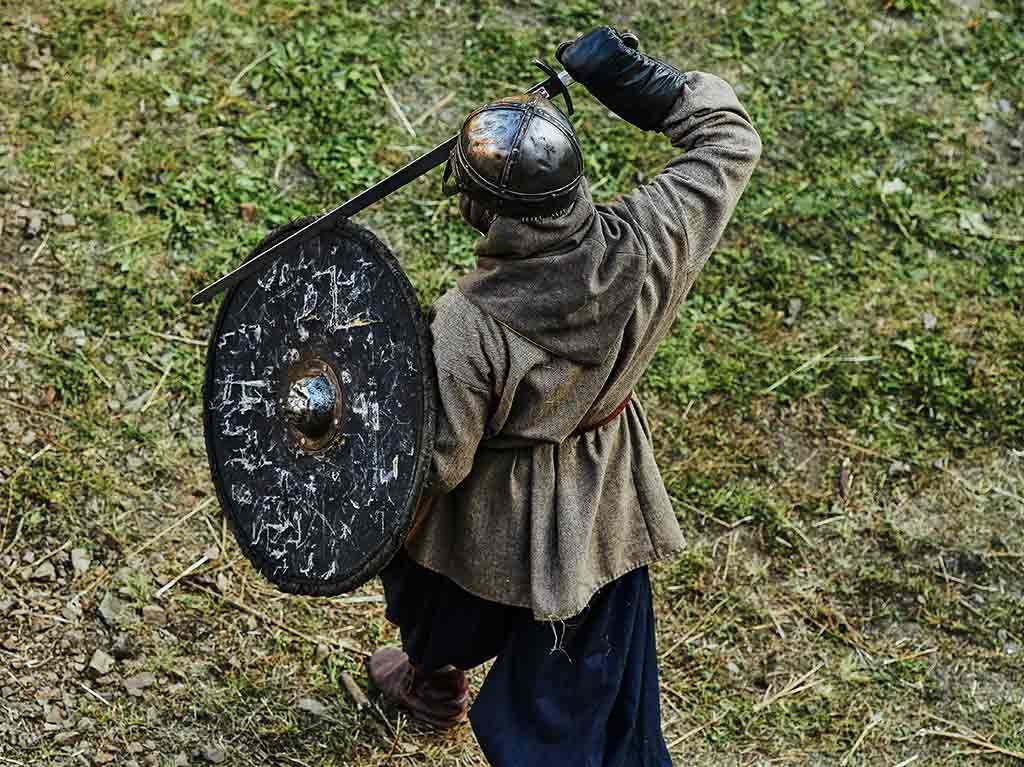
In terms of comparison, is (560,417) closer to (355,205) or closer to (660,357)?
(355,205)

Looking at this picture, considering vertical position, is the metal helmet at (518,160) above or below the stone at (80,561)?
above

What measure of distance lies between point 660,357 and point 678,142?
84.8 inches

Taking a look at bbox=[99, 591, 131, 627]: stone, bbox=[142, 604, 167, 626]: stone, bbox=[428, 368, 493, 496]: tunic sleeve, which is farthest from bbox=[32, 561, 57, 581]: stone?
bbox=[428, 368, 493, 496]: tunic sleeve

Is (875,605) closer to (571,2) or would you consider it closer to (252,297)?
(252,297)

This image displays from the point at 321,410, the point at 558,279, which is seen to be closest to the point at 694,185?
the point at 558,279

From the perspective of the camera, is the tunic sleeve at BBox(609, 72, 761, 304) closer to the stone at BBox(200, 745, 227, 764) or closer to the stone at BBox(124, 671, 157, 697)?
the stone at BBox(200, 745, 227, 764)

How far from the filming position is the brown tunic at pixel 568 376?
283 cm

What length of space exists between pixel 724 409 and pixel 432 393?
258 centimetres

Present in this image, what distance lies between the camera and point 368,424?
2965 mm

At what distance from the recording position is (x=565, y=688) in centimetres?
337

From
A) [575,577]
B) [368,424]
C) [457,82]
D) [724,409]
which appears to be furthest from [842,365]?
[368,424]

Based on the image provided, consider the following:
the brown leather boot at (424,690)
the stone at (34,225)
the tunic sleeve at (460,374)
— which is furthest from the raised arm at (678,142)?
the stone at (34,225)

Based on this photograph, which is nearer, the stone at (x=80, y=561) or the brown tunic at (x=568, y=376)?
the brown tunic at (x=568, y=376)

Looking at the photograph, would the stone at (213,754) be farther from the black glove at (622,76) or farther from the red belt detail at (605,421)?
the black glove at (622,76)
